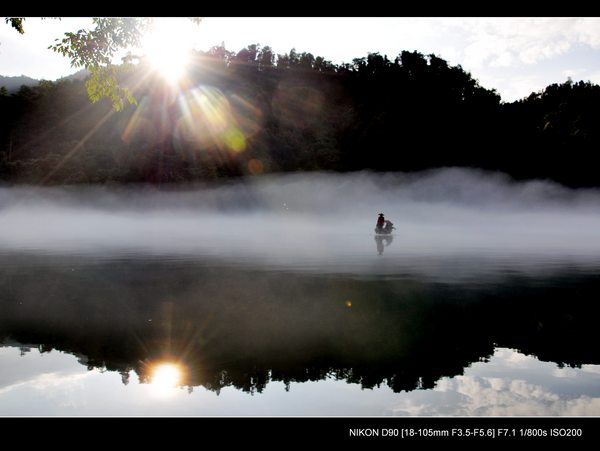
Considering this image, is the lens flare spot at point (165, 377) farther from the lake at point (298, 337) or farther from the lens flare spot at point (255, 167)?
the lens flare spot at point (255, 167)

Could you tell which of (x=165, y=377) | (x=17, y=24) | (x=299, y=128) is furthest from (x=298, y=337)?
(x=299, y=128)

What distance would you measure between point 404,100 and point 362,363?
512ft

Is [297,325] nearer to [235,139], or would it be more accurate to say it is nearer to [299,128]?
[235,139]

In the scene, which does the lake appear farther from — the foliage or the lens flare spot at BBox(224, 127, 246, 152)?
the lens flare spot at BBox(224, 127, 246, 152)

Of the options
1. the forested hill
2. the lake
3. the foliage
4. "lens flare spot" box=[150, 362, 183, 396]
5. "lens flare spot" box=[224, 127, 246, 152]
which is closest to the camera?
the lake

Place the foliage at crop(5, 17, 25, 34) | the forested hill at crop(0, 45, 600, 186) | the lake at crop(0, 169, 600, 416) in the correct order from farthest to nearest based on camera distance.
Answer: the forested hill at crop(0, 45, 600, 186), the foliage at crop(5, 17, 25, 34), the lake at crop(0, 169, 600, 416)

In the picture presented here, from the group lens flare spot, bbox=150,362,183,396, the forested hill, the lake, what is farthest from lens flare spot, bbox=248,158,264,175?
lens flare spot, bbox=150,362,183,396

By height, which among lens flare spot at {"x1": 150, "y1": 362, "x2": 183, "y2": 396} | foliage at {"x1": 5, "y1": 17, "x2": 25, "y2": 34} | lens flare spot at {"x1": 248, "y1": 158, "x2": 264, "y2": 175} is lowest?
lens flare spot at {"x1": 150, "y1": 362, "x2": 183, "y2": 396}

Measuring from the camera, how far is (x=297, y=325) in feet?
41.2

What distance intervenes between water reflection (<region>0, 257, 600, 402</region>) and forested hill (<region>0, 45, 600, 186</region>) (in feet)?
404

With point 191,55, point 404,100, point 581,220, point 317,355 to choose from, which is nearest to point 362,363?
point 317,355

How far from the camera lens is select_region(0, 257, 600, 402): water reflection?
945 centimetres

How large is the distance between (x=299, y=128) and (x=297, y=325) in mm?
155980
